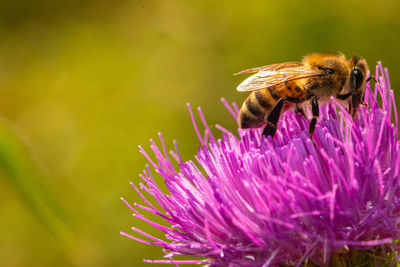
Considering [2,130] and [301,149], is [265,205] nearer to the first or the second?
[301,149]

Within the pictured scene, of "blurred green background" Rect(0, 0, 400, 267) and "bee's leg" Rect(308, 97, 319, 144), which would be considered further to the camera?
"blurred green background" Rect(0, 0, 400, 267)

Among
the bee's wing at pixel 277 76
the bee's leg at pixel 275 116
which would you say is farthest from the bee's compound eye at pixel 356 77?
the bee's leg at pixel 275 116

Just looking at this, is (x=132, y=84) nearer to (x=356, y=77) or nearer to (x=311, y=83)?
(x=311, y=83)

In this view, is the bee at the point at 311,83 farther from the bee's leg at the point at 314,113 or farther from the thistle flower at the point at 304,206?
the thistle flower at the point at 304,206

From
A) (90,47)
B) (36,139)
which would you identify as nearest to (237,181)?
(36,139)

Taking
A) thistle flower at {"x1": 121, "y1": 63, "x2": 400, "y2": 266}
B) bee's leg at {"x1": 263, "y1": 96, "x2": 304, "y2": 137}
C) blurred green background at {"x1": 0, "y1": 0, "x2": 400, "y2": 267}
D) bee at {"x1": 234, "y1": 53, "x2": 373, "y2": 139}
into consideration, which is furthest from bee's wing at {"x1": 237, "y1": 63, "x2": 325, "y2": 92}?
blurred green background at {"x1": 0, "y1": 0, "x2": 400, "y2": 267}

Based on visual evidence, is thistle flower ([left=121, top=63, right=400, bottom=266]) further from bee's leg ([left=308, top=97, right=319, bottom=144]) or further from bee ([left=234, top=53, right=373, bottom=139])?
bee ([left=234, top=53, right=373, bottom=139])

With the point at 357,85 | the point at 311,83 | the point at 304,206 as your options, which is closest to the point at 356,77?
the point at 357,85
